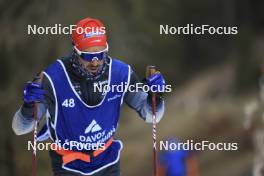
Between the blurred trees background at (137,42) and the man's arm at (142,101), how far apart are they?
0.37 metres

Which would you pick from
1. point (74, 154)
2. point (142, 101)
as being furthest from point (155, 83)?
point (74, 154)

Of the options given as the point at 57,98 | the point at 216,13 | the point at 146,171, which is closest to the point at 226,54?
the point at 216,13

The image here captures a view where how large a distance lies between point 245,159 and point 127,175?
0.54 m

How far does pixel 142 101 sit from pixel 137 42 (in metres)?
0.53

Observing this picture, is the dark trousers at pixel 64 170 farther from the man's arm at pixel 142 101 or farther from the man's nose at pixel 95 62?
the man's nose at pixel 95 62

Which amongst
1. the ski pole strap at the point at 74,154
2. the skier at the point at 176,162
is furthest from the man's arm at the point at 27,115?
the skier at the point at 176,162

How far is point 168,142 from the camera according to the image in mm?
2771

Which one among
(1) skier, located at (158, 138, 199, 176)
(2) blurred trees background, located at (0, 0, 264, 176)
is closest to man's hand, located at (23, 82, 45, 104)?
(2) blurred trees background, located at (0, 0, 264, 176)

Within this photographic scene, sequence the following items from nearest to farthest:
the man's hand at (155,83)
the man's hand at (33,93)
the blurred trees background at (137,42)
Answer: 1. the man's hand at (33,93)
2. the man's hand at (155,83)
3. the blurred trees background at (137,42)

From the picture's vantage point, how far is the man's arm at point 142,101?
2262mm

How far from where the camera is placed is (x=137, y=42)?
9.05ft

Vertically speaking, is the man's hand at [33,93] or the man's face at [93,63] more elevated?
the man's face at [93,63]

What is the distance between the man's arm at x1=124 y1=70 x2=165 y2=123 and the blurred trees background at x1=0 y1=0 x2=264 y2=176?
37cm

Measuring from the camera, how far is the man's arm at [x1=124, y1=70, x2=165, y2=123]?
226 cm
